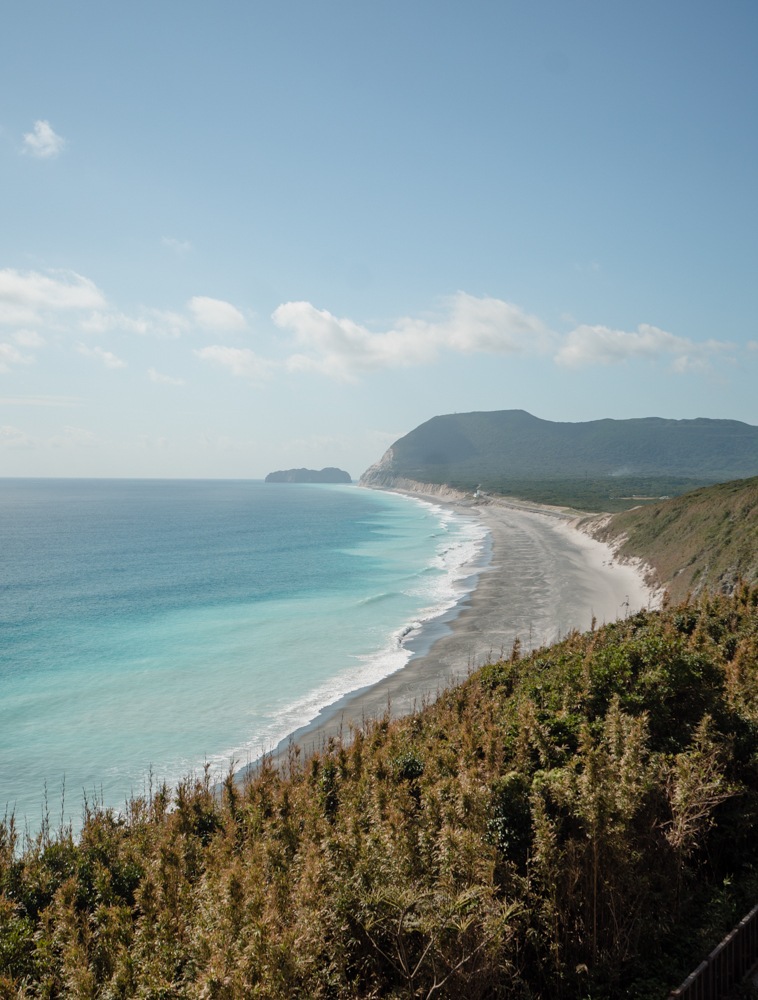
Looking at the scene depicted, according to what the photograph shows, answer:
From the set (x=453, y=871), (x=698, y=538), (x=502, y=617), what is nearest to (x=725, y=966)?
(x=453, y=871)

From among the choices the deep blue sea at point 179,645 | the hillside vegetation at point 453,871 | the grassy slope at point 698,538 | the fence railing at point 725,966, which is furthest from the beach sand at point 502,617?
the fence railing at point 725,966

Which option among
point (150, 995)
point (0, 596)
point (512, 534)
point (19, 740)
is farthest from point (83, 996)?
point (512, 534)

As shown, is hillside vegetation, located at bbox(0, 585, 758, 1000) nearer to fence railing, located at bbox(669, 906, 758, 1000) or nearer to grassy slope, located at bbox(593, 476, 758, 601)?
fence railing, located at bbox(669, 906, 758, 1000)

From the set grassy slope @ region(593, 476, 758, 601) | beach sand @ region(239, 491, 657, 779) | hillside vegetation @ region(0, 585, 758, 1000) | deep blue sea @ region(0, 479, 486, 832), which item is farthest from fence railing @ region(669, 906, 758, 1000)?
grassy slope @ region(593, 476, 758, 601)

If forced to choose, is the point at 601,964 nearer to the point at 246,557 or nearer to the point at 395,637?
the point at 395,637

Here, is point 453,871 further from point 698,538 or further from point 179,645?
point 698,538
